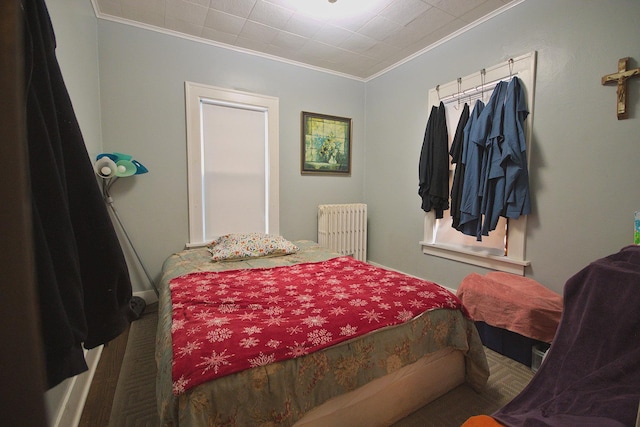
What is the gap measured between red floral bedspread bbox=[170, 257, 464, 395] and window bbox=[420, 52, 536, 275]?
1053mm

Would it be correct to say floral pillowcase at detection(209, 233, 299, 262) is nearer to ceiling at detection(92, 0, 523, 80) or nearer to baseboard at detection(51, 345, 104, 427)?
baseboard at detection(51, 345, 104, 427)

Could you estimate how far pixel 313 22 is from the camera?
2.55 metres

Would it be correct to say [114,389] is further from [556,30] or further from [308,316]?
[556,30]

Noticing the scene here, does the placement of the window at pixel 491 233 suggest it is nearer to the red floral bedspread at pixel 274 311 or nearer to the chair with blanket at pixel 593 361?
the red floral bedspread at pixel 274 311

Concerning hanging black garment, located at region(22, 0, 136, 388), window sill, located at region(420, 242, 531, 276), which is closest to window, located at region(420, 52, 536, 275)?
window sill, located at region(420, 242, 531, 276)

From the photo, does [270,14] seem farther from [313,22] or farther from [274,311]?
[274,311]

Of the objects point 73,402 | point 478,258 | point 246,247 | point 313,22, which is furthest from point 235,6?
point 478,258

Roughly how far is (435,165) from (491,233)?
2.65ft

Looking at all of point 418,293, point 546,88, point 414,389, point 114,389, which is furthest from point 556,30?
point 114,389

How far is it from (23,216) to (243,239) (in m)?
2.56

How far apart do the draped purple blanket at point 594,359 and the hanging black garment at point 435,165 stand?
1826 mm

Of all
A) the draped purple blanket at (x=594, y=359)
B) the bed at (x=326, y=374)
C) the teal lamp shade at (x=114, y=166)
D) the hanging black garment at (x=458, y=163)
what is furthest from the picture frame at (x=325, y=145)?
the draped purple blanket at (x=594, y=359)

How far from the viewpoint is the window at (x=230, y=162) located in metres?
2.89

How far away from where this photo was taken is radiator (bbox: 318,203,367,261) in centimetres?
352
